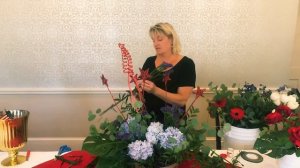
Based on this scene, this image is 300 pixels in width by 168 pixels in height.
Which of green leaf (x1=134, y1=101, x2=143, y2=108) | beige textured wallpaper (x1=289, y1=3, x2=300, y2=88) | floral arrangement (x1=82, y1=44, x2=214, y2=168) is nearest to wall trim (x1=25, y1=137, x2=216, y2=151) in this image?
floral arrangement (x1=82, y1=44, x2=214, y2=168)

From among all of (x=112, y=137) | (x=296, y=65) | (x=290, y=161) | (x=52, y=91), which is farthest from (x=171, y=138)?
(x=296, y=65)

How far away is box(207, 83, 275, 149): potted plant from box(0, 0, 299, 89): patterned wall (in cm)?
110

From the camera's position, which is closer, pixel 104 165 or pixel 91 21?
pixel 104 165

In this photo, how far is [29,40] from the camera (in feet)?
8.20

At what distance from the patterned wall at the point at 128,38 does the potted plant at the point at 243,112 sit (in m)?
1.10

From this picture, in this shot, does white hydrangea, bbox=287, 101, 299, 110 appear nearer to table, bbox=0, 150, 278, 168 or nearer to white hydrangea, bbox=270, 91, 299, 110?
white hydrangea, bbox=270, 91, 299, 110

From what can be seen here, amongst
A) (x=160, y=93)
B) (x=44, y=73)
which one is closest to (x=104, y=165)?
(x=160, y=93)

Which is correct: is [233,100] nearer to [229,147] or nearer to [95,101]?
[229,147]

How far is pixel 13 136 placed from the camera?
1.23m

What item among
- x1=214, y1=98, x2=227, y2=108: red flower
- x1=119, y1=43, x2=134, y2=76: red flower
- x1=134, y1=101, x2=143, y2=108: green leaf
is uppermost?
x1=119, y1=43, x2=134, y2=76: red flower

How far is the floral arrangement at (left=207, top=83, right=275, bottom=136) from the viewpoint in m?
1.38

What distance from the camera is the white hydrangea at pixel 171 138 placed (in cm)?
82

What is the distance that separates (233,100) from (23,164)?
42.6 inches

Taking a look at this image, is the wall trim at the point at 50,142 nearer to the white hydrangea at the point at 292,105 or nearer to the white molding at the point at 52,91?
the white molding at the point at 52,91
